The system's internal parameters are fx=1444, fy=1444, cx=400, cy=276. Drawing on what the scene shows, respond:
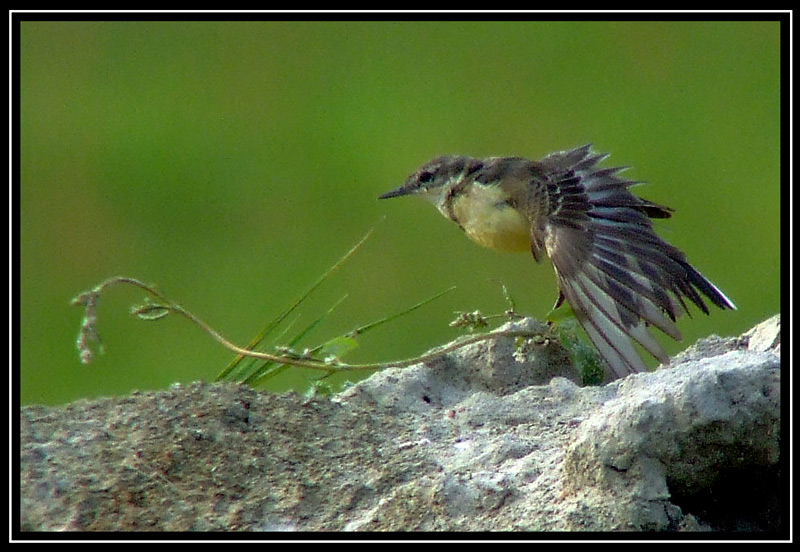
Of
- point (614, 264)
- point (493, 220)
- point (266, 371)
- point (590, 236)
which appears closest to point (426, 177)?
point (493, 220)

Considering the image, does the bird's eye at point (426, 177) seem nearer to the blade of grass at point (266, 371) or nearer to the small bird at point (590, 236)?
the small bird at point (590, 236)

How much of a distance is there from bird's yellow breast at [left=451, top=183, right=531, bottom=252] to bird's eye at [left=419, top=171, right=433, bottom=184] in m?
0.49

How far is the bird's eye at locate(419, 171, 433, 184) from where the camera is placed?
8.25 m

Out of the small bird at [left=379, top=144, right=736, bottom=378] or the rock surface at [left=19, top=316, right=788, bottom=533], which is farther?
the small bird at [left=379, top=144, right=736, bottom=378]

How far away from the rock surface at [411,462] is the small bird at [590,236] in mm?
702

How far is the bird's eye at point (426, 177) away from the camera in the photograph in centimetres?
825

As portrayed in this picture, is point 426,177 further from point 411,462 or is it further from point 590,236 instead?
point 411,462

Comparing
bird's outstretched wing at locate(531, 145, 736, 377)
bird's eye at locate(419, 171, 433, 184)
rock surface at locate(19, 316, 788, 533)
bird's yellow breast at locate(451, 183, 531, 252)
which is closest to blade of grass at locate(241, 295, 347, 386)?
rock surface at locate(19, 316, 788, 533)

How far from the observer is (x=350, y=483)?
4.67 meters

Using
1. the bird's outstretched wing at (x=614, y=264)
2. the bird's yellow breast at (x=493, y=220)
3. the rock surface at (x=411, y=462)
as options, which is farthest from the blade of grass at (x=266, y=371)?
the bird's yellow breast at (x=493, y=220)

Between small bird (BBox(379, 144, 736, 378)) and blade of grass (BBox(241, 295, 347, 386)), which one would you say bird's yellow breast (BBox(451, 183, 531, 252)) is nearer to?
small bird (BBox(379, 144, 736, 378))

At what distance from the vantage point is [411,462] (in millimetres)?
4836

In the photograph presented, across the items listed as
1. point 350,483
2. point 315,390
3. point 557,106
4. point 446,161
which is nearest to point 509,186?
point 446,161

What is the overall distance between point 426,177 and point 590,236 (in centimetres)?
203
